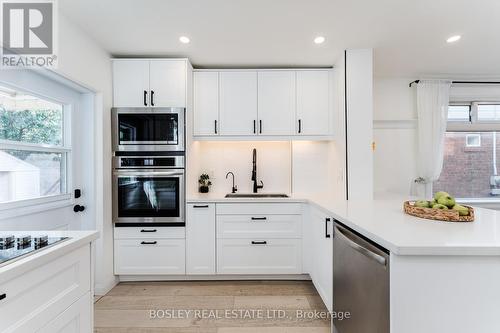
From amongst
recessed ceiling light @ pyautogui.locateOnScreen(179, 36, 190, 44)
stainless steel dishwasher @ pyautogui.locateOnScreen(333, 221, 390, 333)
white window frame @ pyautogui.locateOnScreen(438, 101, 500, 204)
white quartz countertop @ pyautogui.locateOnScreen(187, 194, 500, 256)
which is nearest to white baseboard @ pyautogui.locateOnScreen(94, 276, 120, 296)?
stainless steel dishwasher @ pyautogui.locateOnScreen(333, 221, 390, 333)

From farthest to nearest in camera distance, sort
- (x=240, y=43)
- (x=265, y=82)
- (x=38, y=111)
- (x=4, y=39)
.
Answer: (x=265, y=82) → (x=240, y=43) → (x=38, y=111) → (x=4, y=39)

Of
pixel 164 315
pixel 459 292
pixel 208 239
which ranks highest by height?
pixel 459 292

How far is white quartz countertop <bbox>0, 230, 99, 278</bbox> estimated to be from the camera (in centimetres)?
85

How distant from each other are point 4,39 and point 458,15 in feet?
10.6

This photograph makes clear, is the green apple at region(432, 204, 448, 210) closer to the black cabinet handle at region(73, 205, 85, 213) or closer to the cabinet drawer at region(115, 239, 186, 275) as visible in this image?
the cabinet drawer at region(115, 239, 186, 275)

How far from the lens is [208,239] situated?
2.64m

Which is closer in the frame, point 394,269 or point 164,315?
point 394,269

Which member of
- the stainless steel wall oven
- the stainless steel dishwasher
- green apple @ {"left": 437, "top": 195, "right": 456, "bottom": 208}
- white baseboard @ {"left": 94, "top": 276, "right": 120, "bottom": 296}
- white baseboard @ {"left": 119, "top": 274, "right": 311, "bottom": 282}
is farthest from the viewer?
white baseboard @ {"left": 119, "top": 274, "right": 311, "bottom": 282}

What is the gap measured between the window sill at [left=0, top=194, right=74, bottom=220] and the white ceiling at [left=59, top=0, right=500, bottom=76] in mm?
1475

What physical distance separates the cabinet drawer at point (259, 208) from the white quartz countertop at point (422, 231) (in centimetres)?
79

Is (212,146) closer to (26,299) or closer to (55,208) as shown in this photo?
(55,208)

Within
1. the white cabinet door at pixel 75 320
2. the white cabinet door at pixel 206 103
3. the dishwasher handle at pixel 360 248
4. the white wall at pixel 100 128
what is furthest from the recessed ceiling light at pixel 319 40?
the white cabinet door at pixel 75 320

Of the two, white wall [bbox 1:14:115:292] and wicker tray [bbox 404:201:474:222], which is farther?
white wall [bbox 1:14:115:292]

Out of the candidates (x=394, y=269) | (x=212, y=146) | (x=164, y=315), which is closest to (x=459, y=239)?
(x=394, y=269)
